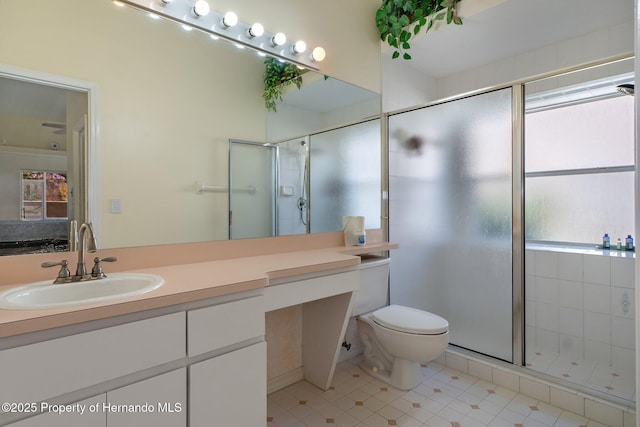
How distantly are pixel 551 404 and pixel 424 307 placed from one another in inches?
34.5

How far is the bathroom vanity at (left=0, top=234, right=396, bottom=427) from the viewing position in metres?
0.80

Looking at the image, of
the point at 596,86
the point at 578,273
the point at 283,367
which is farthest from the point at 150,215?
the point at 596,86

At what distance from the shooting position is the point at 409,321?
1907mm

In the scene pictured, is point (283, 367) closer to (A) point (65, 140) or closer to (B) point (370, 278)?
(B) point (370, 278)

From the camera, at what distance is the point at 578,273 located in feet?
7.86

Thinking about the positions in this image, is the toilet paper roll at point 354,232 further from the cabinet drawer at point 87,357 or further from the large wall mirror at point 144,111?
the cabinet drawer at point 87,357

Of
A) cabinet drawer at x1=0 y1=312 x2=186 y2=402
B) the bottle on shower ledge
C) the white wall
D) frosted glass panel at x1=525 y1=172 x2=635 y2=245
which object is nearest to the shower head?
the white wall

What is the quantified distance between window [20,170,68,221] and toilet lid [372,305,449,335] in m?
1.65

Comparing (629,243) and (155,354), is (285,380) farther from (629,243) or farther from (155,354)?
(629,243)

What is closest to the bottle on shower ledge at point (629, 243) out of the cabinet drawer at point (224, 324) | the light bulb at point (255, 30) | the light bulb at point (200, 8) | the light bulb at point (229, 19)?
the cabinet drawer at point (224, 324)

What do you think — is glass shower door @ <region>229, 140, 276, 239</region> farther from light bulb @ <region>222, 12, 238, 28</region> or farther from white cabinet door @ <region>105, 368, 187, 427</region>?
white cabinet door @ <region>105, 368, 187, 427</region>

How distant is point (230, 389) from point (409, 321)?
1120 mm

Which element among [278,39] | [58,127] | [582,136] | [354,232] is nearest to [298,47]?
[278,39]

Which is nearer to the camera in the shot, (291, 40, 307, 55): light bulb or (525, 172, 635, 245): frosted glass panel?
(291, 40, 307, 55): light bulb
